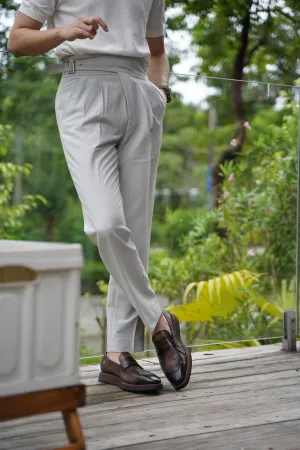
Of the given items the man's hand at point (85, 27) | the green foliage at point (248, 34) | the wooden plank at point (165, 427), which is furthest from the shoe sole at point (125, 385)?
the green foliage at point (248, 34)

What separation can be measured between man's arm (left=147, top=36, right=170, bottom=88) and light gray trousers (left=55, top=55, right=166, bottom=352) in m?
0.19

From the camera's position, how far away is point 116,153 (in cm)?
269

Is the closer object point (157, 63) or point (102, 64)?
point (102, 64)

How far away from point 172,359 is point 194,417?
37 centimetres

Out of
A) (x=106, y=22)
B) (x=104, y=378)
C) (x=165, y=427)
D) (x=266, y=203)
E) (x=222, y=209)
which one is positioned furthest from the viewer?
(x=266, y=203)

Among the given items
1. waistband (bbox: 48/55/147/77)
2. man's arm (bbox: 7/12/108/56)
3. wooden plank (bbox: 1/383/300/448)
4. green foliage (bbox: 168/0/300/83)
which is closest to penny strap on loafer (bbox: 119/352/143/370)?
wooden plank (bbox: 1/383/300/448)

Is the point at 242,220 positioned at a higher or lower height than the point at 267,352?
higher

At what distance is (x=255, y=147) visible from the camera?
375 cm

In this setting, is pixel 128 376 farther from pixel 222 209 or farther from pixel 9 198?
pixel 222 209

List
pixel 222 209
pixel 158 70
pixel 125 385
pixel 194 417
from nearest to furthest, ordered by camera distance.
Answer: pixel 194 417 → pixel 125 385 → pixel 158 70 → pixel 222 209

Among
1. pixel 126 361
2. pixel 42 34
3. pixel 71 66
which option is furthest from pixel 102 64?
pixel 126 361

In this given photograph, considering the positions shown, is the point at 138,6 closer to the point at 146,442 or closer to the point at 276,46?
the point at 146,442

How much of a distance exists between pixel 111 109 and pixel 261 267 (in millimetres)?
1354

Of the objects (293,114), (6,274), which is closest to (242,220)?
(293,114)
